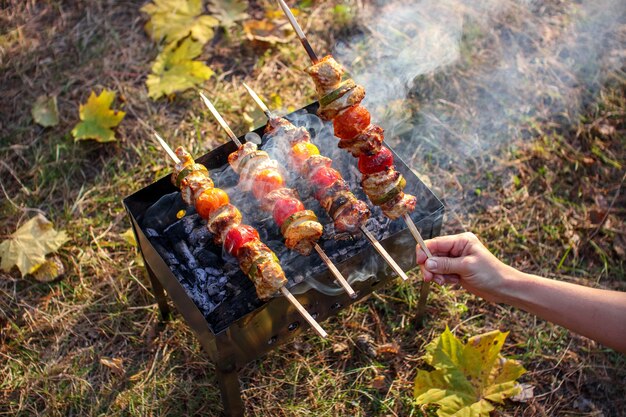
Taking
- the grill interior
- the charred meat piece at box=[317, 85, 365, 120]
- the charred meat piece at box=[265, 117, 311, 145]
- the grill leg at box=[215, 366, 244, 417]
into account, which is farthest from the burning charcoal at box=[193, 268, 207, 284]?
the charred meat piece at box=[317, 85, 365, 120]

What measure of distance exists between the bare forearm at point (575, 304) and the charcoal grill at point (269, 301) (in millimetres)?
599

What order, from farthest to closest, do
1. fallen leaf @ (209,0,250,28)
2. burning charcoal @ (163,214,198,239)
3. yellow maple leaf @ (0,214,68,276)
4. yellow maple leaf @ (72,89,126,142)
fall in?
1. fallen leaf @ (209,0,250,28)
2. yellow maple leaf @ (72,89,126,142)
3. yellow maple leaf @ (0,214,68,276)
4. burning charcoal @ (163,214,198,239)

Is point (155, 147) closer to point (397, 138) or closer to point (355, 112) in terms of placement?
point (397, 138)

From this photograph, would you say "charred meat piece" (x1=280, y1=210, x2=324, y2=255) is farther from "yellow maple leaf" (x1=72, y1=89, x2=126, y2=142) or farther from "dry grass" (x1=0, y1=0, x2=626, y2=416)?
"yellow maple leaf" (x1=72, y1=89, x2=126, y2=142)

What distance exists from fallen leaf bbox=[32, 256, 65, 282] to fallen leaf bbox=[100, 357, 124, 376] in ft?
2.63

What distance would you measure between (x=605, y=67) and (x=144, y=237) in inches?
188

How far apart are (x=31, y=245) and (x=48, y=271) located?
0.78ft

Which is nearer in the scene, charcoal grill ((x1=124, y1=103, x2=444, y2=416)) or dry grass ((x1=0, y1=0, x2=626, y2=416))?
charcoal grill ((x1=124, y1=103, x2=444, y2=416))

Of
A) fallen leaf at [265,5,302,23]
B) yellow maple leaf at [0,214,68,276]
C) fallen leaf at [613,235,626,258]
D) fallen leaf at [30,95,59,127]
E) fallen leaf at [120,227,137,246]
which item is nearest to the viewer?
yellow maple leaf at [0,214,68,276]

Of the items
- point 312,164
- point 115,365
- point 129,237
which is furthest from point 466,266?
point 129,237

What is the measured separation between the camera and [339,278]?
3.10m

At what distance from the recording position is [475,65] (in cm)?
588

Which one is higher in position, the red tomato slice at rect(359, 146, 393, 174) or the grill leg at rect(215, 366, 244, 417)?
the red tomato slice at rect(359, 146, 393, 174)

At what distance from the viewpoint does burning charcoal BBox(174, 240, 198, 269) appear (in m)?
3.57
